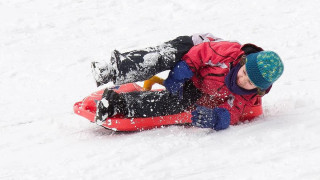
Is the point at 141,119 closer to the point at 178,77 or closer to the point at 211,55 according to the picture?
the point at 178,77

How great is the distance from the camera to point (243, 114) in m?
3.01

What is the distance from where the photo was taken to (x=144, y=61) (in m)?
2.85

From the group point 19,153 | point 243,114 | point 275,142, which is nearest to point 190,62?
point 243,114

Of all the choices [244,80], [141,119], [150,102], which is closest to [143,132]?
[141,119]

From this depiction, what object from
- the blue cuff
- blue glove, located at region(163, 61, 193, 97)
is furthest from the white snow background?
blue glove, located at region(163, 61, 193, 97)

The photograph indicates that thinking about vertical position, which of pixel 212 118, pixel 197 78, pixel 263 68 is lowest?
pixel 212 118

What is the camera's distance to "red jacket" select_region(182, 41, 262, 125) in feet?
9.35

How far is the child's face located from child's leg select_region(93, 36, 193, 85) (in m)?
0.45

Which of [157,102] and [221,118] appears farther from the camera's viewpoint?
[157,102]

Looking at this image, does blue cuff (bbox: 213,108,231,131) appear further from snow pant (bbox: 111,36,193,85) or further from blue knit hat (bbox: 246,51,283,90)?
snow pant (bbox: 111,36,193,85)

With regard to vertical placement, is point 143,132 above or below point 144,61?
below

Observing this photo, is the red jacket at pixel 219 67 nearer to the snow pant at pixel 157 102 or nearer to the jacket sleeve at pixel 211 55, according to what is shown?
the jacket sleeve at pixel 211 55

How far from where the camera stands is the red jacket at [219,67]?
285 cm

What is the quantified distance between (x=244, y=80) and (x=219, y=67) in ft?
0.84
